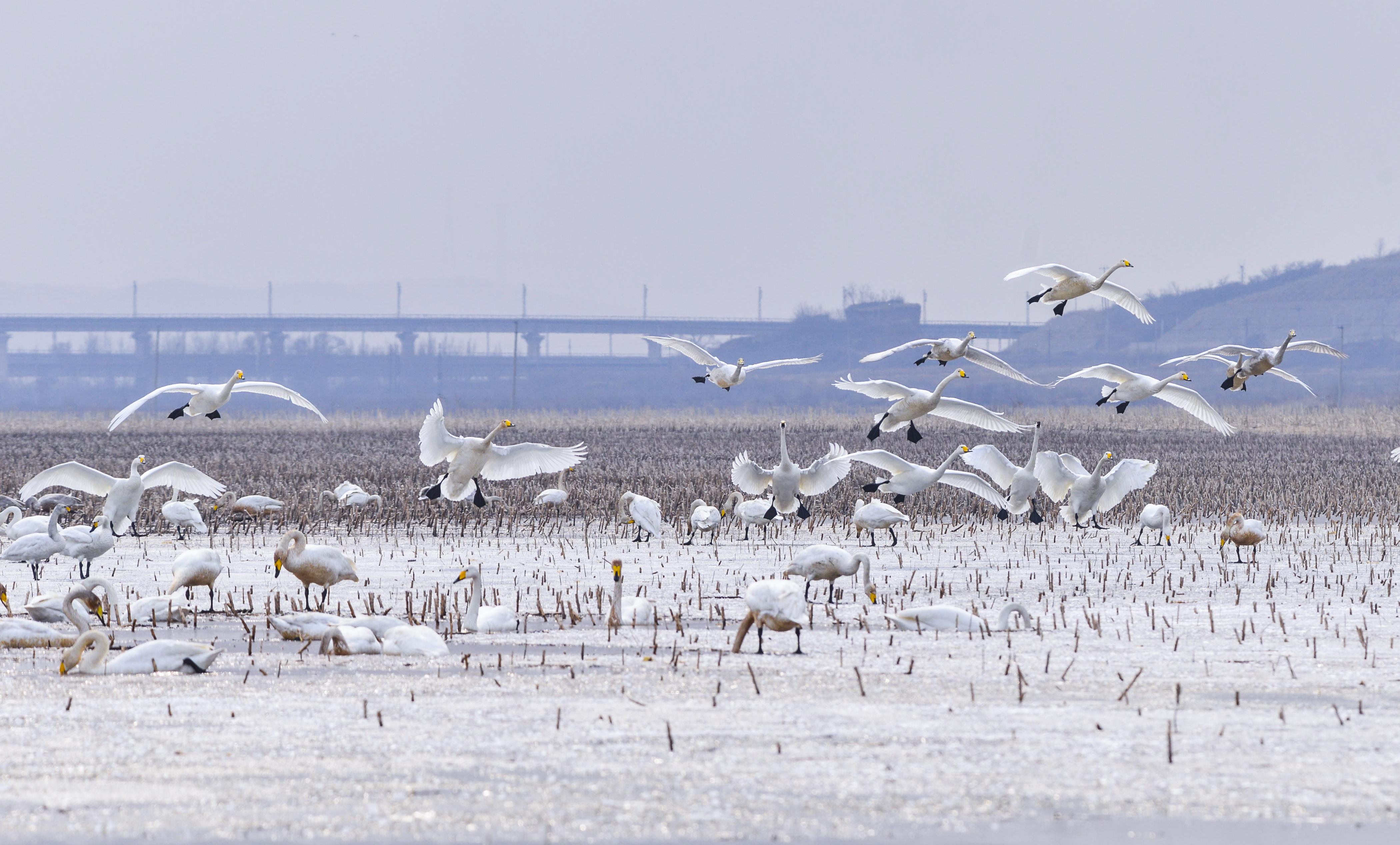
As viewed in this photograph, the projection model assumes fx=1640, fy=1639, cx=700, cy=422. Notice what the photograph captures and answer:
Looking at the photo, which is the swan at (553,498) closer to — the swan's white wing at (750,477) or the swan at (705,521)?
the swan's white wing at (750,477)

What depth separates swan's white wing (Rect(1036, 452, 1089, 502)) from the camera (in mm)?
17688

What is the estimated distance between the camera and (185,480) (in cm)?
1856

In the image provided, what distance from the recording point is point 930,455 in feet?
110

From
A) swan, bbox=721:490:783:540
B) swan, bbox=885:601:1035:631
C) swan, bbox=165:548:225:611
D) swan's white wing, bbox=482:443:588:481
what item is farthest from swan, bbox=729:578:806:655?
swan, bbox=721:490:783:540

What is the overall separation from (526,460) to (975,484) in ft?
16.6

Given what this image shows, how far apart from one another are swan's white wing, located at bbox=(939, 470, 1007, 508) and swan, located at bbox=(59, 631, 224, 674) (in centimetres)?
1052

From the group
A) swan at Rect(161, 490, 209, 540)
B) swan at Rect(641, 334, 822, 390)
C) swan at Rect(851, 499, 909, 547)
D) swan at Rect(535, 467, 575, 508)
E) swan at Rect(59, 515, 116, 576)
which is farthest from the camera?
swan at Rect(641, 334, 822, 390)

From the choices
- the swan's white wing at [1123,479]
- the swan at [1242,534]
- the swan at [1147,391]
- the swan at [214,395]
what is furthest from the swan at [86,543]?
the swan's white wing at [1123,479]

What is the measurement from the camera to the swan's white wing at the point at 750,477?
18.3 metres

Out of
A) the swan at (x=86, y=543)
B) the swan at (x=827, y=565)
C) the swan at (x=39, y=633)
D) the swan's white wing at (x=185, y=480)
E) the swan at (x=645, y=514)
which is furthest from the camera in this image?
the swan's white wing at (x=185, y=480)

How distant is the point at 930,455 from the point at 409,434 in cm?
1861

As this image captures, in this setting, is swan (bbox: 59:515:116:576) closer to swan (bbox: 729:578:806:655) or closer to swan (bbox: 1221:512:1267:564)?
swan (bbox: 729:578:806:655)

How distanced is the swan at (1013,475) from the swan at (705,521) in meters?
2.89

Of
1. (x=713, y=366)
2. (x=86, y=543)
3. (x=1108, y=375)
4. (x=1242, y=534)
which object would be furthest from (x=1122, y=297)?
(x=86, y=543)
